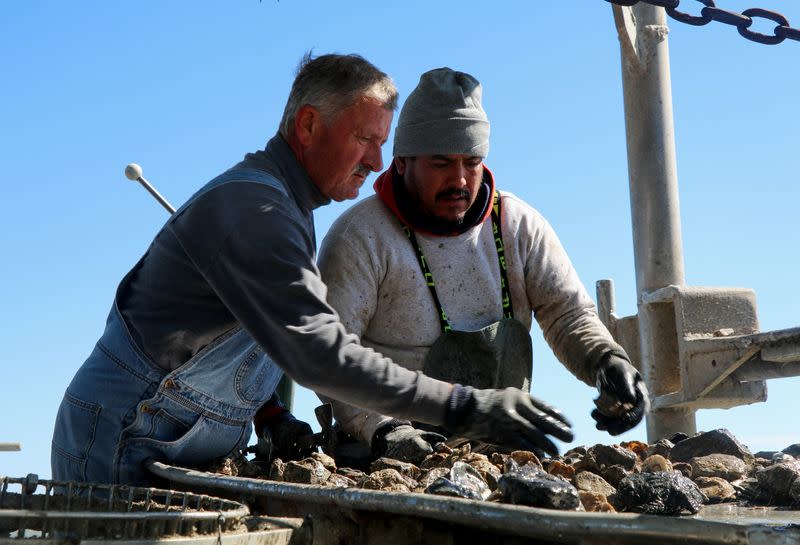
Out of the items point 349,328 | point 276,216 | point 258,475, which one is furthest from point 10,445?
point 276,216

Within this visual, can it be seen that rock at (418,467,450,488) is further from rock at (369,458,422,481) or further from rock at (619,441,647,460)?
rock at (619,441,647,460)

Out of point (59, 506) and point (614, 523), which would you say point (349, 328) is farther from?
point (614, 523)

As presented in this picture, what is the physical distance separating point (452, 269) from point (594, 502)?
1641 millimetres

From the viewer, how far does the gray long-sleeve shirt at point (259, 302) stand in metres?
2.24

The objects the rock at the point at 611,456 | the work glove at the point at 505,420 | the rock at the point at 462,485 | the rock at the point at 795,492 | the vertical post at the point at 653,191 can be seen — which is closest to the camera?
the rock at the point at 462,485

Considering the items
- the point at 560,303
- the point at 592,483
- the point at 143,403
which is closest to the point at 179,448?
the point at 143,403

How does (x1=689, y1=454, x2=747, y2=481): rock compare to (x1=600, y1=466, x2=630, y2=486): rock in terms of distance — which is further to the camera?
(x1=689, y1=454, x2=747, y2=481): rock

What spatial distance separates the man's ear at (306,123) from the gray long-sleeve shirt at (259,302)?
15 cm

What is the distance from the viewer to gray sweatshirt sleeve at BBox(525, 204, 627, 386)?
3676 mm

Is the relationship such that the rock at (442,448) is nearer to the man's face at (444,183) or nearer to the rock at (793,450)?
the man's face at (444,183)

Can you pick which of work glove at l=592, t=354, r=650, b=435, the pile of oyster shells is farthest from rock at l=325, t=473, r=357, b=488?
work glove at l=592, t=354, r=650, b=435

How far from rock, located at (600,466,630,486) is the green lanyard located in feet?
3.89

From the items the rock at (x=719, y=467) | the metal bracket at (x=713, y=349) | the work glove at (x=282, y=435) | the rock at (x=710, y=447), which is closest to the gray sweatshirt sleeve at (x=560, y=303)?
the rock at (x=710, y=447)

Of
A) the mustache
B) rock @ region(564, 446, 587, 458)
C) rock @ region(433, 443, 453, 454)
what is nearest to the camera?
rock @ region(433, 443, 453, 454)
